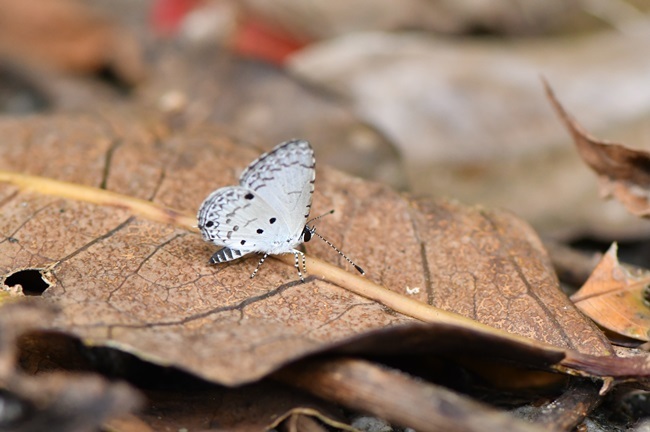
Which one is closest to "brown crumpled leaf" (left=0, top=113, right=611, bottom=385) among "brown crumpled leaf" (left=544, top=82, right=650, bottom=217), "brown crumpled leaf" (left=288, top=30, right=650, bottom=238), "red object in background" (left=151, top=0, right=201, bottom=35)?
"brown crumpled leaf" (left=544, top=82, right=650, bottom=217)

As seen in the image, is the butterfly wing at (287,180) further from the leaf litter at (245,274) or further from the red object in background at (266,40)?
the red object in background at (266,40)

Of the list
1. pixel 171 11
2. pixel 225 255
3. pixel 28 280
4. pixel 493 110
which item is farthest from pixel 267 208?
pixel 171 11

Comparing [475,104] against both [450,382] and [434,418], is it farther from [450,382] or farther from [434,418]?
[434,418]

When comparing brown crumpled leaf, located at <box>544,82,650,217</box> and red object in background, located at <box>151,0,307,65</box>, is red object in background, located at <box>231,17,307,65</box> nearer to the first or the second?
red object in background, located at <box>151,0,307,65</box>

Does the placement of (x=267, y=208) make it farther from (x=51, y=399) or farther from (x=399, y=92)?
(x=399, y=92)

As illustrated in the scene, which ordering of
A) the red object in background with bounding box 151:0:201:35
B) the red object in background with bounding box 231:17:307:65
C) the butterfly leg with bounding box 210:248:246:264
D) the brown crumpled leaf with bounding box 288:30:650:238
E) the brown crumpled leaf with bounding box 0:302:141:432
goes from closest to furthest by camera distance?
1. the brown crumpled leaf with bounding box 0:302:141:432
2. the butterfly leg with bounding box 210:248:246:264
3. the brown crumpled leaf with bounding box 288:30:650:238
4. the red object in background with bounding box 231:17:307:65
5. the red object in background with bounding box 151:0:201:35
